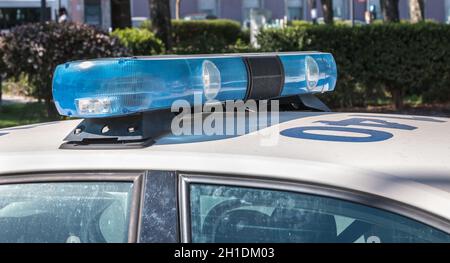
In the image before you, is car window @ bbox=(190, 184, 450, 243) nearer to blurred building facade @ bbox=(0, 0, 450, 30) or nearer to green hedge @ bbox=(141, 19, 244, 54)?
green hedge @ bbox=(141, 19, 244, 54)

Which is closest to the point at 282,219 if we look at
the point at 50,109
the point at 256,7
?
the point at 50,109

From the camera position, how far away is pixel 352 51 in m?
12.7

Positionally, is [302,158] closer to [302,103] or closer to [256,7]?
[302,103]

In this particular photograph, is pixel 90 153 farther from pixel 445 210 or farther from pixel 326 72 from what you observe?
pixel 326 72

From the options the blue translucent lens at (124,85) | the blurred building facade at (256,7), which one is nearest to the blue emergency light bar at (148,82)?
the blue translucent lens at (124,85)

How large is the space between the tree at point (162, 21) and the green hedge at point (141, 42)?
598 millimetres

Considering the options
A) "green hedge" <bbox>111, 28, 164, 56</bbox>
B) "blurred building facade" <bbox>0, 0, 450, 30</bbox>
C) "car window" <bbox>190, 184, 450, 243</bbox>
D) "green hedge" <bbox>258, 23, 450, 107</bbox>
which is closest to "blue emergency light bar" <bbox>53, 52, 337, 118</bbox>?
"car window" <bbox>190, 184, 450, 243</bbox>

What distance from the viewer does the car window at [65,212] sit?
2.09 meters

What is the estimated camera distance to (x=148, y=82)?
7.14ft

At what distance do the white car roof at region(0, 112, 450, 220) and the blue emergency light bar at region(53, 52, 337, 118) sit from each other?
5.2 inches

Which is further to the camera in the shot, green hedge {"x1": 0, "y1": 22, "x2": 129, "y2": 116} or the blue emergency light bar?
green hedge {"x1": 0, "y1": 22, "x2": 129, "y2": 116}

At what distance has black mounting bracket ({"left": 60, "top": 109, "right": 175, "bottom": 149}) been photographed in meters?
2.17
